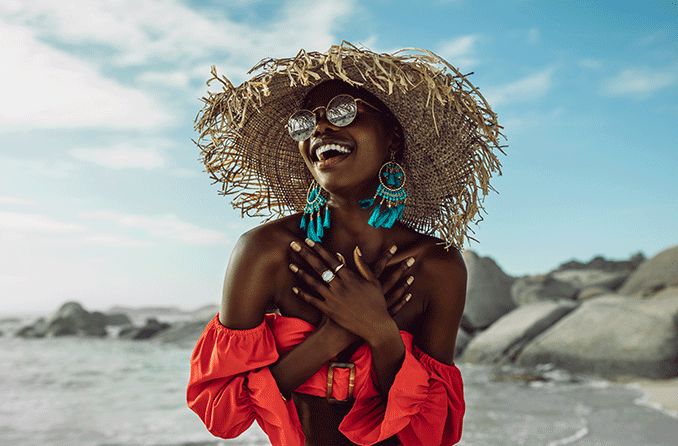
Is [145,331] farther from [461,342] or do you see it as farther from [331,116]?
[331,116]

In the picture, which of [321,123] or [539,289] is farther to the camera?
[539,289]

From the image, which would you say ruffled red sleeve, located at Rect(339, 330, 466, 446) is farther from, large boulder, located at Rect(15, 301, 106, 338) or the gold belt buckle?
large boulder, located at Rect(15, 301, 106, 338)

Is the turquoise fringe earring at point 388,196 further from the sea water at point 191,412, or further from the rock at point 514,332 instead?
the rock at point 514,332

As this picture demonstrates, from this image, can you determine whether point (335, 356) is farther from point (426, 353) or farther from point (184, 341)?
point (184, 341)

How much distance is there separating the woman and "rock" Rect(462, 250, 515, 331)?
10.4 m

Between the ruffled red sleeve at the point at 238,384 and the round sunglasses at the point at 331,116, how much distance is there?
0.71m

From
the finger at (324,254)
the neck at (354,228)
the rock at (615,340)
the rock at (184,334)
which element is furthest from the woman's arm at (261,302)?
the rock at (184,334)

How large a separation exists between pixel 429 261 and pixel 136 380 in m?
9.97

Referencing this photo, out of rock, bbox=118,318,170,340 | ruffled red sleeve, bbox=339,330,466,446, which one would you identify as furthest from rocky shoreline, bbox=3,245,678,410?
rock, bbox=118,318,170,340

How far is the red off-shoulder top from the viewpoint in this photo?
234 centimetres

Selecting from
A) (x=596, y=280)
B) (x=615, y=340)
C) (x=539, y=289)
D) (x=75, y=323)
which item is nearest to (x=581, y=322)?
(x=615, y=340)

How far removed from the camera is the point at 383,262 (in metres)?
2.44

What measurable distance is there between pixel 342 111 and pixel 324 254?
52cm

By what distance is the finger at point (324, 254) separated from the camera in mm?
2393
